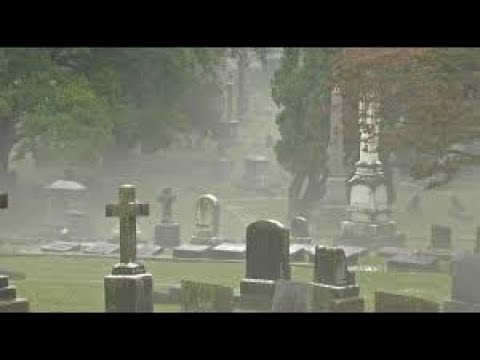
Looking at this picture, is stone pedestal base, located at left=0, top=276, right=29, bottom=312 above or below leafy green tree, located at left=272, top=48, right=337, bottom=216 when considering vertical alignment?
below

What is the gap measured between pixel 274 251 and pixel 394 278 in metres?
4.28

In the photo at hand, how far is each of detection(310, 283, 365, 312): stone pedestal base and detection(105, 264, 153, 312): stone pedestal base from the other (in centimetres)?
248

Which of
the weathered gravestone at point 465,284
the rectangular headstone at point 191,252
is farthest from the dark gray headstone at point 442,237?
the weathered gravestone at point 465,284

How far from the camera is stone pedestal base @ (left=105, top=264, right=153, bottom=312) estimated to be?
12.9 meters

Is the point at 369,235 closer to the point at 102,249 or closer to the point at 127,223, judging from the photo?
the point at 102,249

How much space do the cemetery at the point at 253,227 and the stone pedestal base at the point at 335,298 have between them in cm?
2

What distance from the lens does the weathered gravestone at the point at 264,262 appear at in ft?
47.4

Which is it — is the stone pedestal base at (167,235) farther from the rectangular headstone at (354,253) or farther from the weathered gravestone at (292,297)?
the weathered gravestone at (292,297)

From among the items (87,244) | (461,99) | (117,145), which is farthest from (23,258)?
(117,145)

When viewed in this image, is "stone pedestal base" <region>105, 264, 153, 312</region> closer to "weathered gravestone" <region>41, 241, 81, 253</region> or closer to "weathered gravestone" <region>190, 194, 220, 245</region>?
"weathered gravestone" <region>41, 241, 81, 253</region>

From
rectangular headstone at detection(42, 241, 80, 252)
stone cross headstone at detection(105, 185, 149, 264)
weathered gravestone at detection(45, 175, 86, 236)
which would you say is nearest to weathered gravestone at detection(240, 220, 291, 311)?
stone cross headstone at detection(105, 185, 149, 264)
